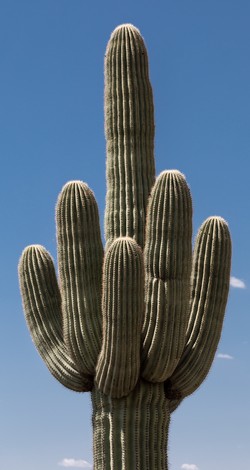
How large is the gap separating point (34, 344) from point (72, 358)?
0.78 meters

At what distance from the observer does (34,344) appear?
1423 centimetres

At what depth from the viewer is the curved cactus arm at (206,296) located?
45.5 feet

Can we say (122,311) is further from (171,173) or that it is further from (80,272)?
(171,173)

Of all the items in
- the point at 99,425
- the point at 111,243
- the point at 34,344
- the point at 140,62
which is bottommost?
the point at 99,425

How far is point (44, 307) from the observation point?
14.1 meters

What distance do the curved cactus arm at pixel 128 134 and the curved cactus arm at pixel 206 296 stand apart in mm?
801

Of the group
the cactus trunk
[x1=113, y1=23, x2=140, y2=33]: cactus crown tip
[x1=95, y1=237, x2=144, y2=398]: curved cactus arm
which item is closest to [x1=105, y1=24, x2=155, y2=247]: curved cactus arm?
[x1=113, y1=23, x2=140, y2=33]: cactus crown tip

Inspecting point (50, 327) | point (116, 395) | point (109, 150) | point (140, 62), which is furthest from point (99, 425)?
point (140, 62)

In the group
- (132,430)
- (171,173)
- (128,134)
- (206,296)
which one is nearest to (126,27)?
(128,134)

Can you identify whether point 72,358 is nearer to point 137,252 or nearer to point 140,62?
point 137,252

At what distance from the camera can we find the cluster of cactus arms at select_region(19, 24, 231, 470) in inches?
513

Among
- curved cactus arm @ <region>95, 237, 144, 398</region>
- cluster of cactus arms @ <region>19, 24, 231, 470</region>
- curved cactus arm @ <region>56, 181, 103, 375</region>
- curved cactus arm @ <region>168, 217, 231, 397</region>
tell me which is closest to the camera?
curved cactus arm @ <region>95, 237, 144, 398</region>

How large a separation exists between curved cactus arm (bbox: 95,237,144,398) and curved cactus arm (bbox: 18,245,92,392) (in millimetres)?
898

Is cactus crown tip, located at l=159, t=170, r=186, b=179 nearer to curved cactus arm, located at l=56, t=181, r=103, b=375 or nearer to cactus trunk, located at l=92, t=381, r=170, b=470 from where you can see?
curved cactus arm, located at l=56, t=181, r=103, b=375
